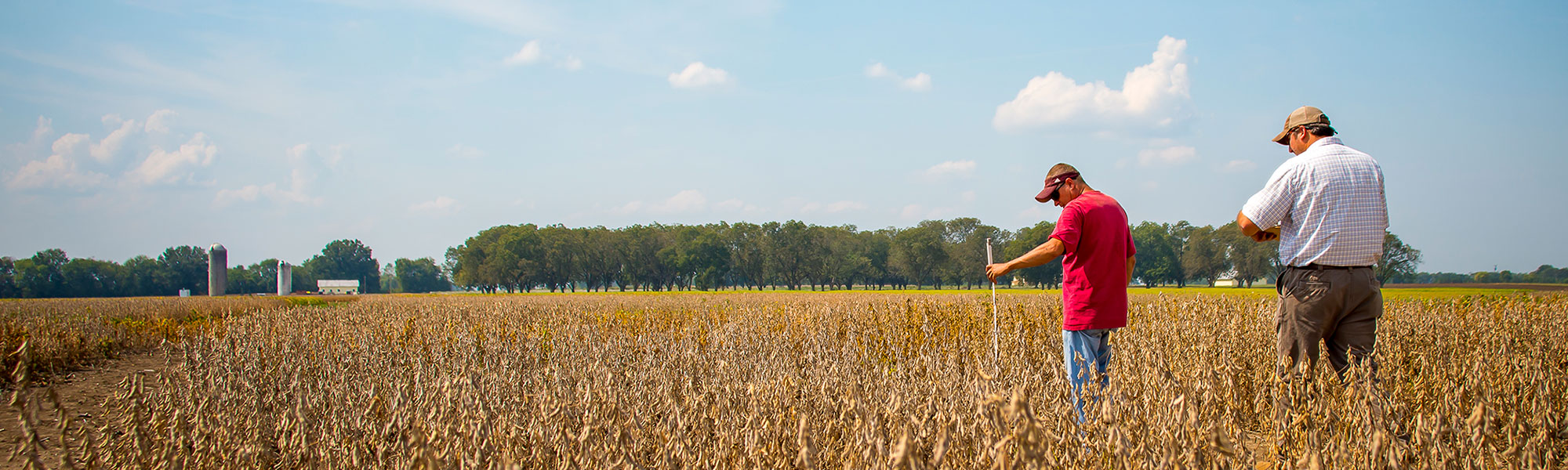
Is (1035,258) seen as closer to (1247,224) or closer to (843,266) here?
(1247,224)

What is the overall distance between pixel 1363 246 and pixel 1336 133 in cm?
64

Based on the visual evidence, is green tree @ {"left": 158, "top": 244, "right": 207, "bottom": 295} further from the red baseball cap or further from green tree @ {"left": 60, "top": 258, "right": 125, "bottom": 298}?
the red baseball cap

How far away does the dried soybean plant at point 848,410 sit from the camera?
1.90 metres

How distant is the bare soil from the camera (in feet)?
13.0

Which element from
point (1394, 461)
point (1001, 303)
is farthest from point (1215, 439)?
point (1001, 303)

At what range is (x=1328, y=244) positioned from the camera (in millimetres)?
3400

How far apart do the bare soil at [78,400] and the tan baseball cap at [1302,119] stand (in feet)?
15.8

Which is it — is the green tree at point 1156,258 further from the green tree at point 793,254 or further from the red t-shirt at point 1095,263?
the red t-shirt at point 1095,263

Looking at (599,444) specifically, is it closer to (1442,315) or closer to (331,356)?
(331,356)

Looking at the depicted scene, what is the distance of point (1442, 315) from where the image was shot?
7.77 m

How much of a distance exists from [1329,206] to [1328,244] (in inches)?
7.3

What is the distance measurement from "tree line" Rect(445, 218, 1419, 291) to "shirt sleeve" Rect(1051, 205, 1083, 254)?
75.8m

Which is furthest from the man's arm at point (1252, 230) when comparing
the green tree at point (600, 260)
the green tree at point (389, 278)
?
the green tree at point (389, 278)

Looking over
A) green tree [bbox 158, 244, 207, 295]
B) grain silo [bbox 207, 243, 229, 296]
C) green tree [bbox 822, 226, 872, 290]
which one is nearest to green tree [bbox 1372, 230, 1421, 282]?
green tree [bbox 822, 226, 872, 290]
